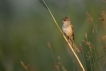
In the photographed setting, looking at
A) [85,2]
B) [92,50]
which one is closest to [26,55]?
[85,2]

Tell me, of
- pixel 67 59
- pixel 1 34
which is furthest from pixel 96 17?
pixel 1 34

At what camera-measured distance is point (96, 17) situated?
3.79m

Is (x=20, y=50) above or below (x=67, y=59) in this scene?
above

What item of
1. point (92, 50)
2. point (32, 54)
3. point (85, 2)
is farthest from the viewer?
point (32, 54)

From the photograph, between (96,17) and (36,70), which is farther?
(36,70)

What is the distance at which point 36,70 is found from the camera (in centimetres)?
426

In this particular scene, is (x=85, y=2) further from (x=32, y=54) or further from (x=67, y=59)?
(x=32, y=54)

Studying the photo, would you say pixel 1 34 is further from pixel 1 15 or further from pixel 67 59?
pixel 67 59

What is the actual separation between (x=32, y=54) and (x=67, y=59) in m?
0.89

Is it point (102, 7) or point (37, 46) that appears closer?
point (102, 7)

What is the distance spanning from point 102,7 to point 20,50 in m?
1.47

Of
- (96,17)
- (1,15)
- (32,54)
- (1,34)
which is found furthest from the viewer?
(1,15)

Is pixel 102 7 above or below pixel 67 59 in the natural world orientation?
above

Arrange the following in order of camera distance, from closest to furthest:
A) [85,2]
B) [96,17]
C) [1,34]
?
[96,17] < [85,2] < [1,34]
